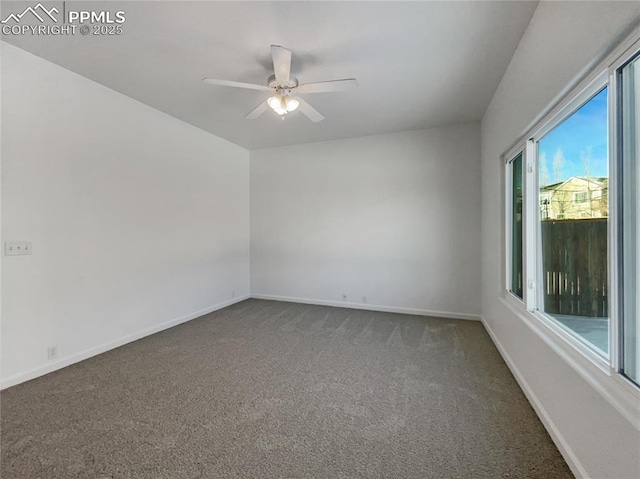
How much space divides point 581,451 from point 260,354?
2454mm

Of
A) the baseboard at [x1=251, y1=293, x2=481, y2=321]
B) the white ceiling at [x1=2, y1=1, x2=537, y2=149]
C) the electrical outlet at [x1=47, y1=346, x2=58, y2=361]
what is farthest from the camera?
the baseboard at [x1=251, y1=293, x2=481, y2=321]

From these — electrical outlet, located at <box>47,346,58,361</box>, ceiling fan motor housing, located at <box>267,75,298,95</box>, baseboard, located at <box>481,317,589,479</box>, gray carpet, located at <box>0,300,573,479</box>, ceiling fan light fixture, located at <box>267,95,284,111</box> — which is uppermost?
ceiling fan motor housing, located at <box>267,75,298,95</box>

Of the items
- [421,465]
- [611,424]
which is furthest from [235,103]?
[611,424]

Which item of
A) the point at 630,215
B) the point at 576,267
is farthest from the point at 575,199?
the point at 630,215

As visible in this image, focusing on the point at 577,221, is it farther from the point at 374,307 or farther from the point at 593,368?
the point at 374,307

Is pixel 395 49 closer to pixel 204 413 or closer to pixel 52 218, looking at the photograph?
pixel 204 413

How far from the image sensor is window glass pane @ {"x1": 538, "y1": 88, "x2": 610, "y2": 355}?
1.41 meters

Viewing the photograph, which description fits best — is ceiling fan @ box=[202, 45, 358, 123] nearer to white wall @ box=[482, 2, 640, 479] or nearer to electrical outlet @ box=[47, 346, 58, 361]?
white wall @ box=[482, 2, 640, 479]

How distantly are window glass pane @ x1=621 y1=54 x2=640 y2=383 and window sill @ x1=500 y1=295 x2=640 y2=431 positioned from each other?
0.22ft

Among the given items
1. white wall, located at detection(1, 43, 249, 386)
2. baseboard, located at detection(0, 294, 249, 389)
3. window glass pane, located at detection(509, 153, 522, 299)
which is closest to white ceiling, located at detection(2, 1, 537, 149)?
white wall, located at detection(1, 43, 249, 386)

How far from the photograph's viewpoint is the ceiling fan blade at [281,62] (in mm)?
1974

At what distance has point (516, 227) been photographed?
2703 mm

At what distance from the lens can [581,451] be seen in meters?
1.38

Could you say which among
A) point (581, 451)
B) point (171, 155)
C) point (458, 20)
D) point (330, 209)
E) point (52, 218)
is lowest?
point (581, 451)
